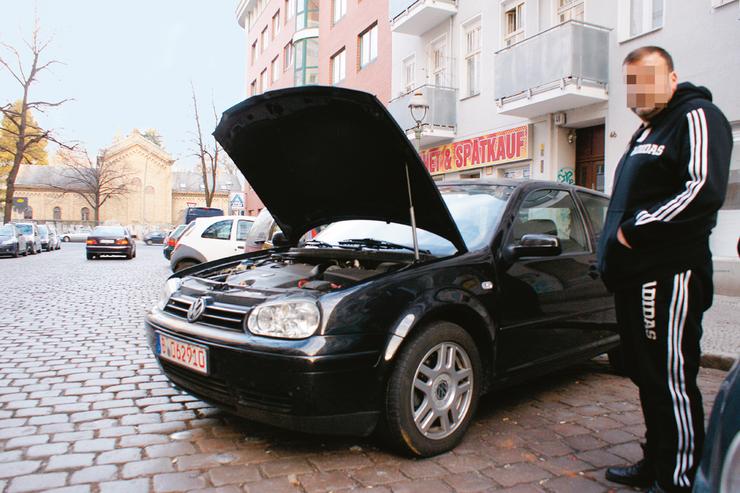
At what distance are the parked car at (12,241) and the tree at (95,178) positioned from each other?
129 feet

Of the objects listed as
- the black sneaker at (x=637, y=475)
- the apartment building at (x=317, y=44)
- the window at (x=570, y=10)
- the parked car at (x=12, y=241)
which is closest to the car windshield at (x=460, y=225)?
the black sneaker at (x=637, y=475)

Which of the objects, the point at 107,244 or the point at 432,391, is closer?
the point at 432,391

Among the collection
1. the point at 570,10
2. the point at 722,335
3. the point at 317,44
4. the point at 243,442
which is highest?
the point at 317,44

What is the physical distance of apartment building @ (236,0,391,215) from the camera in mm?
22016

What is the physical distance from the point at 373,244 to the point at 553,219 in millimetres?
1325

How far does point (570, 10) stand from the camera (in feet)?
42.0

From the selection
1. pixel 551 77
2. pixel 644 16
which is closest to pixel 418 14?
pixel 551 77

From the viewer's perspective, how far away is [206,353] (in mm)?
3111

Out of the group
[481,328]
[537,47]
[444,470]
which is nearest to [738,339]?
[481,328]

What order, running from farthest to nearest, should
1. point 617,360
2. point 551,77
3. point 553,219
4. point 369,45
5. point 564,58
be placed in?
point 369,45
point 551,77
point 564,58
point 617,360
point 553,219

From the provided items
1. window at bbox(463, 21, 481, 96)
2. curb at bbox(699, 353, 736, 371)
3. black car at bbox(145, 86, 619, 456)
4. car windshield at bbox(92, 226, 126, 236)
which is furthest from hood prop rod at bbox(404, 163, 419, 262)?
car windshield at bbox(92, 226, 126, 236)

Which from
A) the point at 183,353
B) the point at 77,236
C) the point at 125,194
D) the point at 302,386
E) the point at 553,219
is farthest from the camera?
the point at 125,194

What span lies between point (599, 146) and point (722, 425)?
12.1 meters

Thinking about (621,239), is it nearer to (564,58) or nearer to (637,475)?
(637,475)
